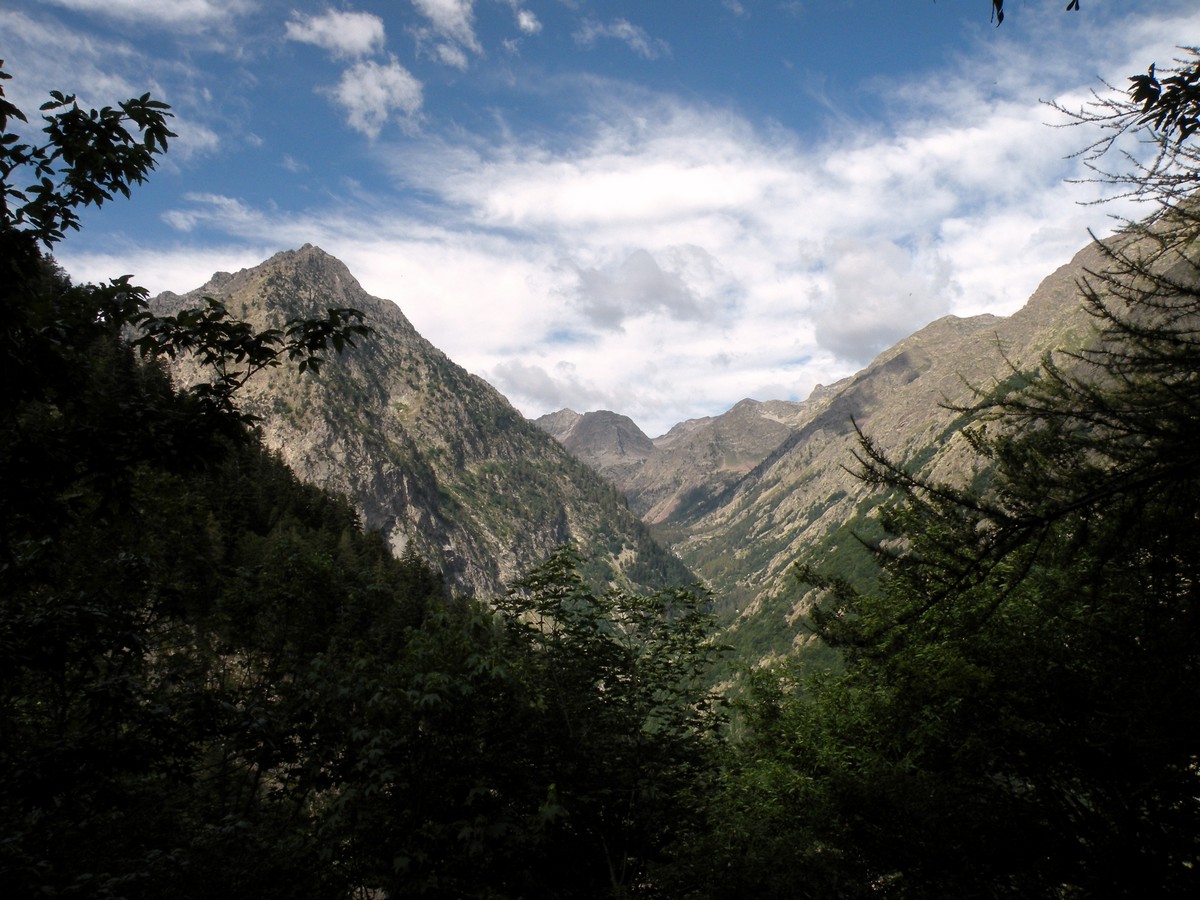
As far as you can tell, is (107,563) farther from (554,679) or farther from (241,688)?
(554,679)

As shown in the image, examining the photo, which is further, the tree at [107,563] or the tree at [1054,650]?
the tree at [1054,650]

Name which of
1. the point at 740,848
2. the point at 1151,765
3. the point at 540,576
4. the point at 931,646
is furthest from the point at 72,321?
the point at 931,646

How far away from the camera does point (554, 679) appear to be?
10.2 m

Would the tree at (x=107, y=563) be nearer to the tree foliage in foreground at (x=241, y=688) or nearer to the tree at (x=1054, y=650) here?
the tree foliage in foreground at (x=241, y=688)

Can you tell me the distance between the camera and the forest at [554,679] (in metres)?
4.82

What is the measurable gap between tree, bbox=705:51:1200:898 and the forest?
68 mm

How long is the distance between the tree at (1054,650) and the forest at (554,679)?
68 mm

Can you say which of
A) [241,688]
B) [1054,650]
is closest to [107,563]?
[241,688]

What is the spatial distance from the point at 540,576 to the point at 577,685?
191 centimetres

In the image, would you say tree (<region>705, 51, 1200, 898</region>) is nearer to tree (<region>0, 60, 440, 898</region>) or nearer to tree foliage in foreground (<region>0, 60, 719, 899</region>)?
tree foliage in foreground (<region>0, 60, 719, 899</region>)

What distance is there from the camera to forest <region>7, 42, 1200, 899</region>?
4816 mm

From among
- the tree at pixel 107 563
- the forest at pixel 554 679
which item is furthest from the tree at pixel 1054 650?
the tree at pixel 107 563

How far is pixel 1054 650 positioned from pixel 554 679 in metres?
10.2

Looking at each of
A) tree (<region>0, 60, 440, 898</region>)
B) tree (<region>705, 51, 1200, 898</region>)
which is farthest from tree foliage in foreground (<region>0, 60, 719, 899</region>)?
tree (<region>705, 51, 1200, 898</region>)
